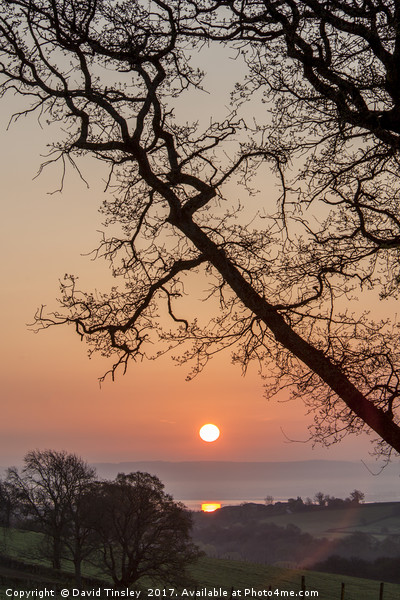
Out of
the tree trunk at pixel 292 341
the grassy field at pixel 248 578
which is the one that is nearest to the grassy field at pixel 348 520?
the grassy field at pixel 248 578

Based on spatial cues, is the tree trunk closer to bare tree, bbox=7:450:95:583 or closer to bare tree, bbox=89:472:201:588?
bare tree, bbox=89:472:201:588

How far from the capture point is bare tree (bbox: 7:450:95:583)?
51812 millimetres

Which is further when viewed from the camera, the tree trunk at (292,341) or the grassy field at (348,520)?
the grassy field at (348,520)

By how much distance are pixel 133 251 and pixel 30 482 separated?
50.8 metres

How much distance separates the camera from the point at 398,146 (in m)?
8.23

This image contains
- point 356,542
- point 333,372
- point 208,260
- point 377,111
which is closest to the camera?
point 333,372

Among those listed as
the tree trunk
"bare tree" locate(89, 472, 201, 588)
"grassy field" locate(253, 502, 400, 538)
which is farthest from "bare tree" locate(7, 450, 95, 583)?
"grassy field" locate(253, 502, 400, 538)

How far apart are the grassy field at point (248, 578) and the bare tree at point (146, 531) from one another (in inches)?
264

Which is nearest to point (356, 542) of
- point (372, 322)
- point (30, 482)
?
point (30, 482)

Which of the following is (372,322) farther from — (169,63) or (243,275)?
(169,63)

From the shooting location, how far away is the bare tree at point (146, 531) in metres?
42.0

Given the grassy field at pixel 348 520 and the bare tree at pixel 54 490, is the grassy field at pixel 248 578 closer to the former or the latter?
the bare tree at pixel 54 490

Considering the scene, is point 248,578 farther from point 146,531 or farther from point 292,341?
point 292,341

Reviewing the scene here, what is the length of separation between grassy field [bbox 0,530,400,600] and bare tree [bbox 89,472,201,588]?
670cm
